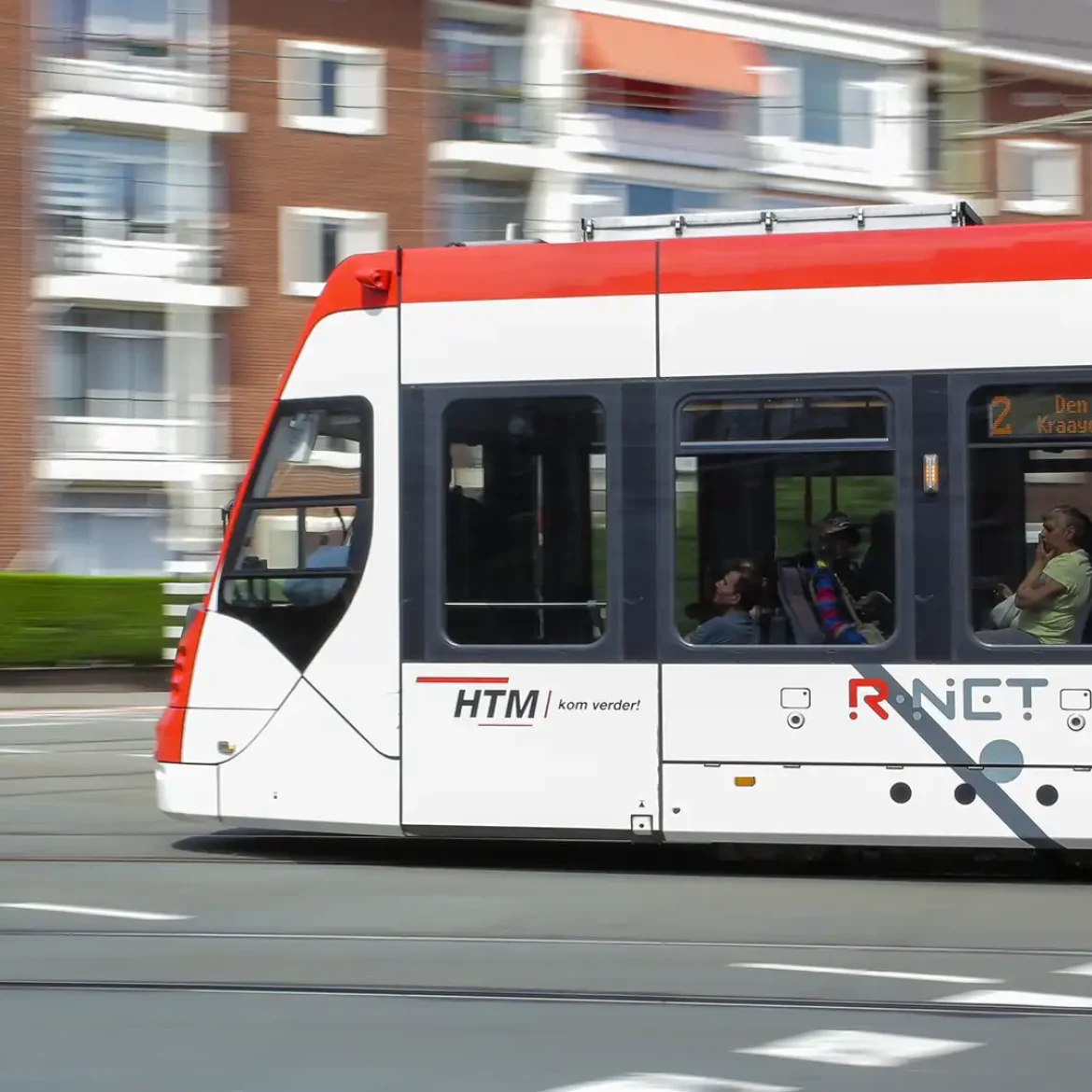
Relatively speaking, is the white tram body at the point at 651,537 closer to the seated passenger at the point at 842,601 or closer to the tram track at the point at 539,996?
the seated passenger at the point at 842,601

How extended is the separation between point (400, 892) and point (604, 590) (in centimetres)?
156

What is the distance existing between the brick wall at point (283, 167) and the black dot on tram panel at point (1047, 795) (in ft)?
85.1

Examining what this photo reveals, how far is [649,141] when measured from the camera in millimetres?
36562

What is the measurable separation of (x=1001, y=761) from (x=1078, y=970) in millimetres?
1976

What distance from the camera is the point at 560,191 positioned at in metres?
36.4

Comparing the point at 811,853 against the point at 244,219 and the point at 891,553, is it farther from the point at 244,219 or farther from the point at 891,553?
the point at 244,219

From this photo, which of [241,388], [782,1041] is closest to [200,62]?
[241,388]

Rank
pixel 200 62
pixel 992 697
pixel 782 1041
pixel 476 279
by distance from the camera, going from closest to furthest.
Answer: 1. pixel 782 1041
2. pixel 992 697
3. pixel 476 279
4. pixel 200 62

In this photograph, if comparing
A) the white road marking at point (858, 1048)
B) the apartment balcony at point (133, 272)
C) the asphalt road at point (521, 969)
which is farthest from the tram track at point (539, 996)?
the apartment balcony at point (133, 272)

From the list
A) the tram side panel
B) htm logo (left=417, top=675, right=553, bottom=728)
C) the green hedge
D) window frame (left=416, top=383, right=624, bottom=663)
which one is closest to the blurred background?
the green hedge

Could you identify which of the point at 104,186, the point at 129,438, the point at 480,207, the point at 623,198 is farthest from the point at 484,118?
the point at 129,438

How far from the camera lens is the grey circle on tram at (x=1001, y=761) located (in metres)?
9.16

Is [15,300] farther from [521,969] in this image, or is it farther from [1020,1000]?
[1020,1000]

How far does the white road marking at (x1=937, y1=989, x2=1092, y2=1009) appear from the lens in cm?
659
